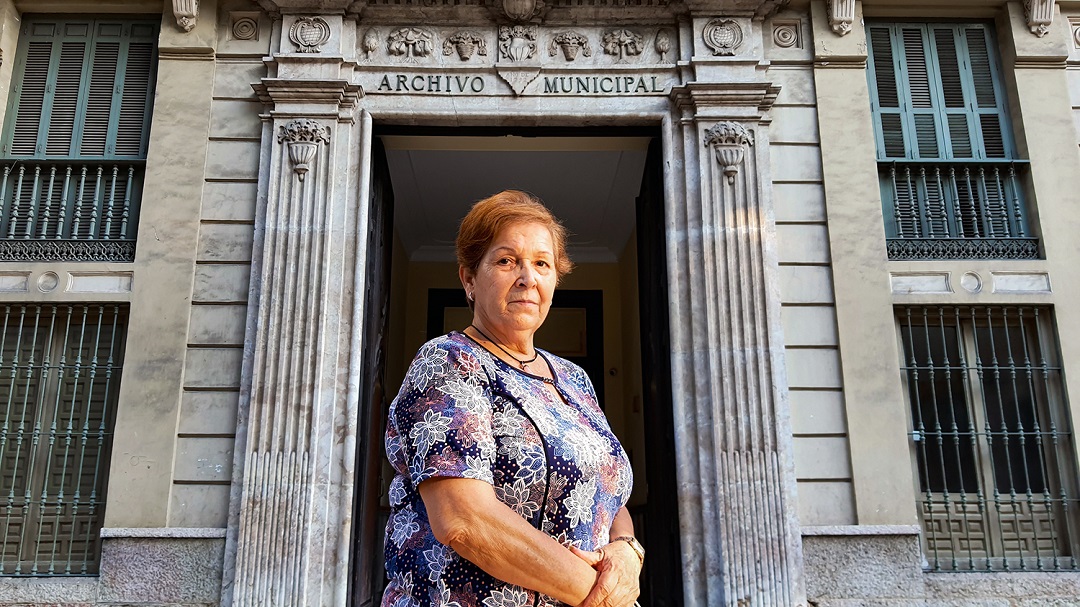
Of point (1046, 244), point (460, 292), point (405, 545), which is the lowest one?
point (405, 545)

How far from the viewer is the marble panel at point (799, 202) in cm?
726

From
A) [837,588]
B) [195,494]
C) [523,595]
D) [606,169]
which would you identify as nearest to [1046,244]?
[837,588]

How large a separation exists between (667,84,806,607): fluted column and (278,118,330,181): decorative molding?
10.3 ft

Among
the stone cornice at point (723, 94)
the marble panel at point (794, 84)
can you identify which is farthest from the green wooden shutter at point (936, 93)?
the stone cornice at point (723, 94)

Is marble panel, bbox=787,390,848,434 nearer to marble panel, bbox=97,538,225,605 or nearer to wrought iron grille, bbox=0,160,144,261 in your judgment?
marble panel, bbox=97,538,225,605

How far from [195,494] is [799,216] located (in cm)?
563

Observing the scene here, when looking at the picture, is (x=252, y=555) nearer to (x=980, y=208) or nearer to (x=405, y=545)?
(x=405, y=545)

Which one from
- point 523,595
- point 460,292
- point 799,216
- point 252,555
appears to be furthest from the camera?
point 460,292

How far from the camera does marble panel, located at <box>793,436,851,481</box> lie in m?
6.68

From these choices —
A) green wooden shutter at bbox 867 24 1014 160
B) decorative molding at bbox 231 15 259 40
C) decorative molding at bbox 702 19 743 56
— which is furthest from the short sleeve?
green wooden shutter at bbox 867 24 1014 160

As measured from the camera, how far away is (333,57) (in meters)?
7.27

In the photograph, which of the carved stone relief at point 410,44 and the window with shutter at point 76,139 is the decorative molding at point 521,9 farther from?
the window with shutter at point 76,139

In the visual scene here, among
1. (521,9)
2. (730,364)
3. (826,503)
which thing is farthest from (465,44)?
(826,503)

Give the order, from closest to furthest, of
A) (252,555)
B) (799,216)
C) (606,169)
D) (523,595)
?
1. (523,595)
2. (252,555)
3. (799,216)
4. (606,169)
